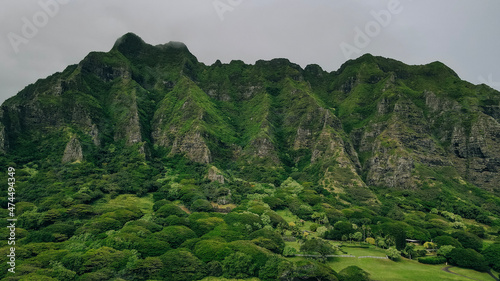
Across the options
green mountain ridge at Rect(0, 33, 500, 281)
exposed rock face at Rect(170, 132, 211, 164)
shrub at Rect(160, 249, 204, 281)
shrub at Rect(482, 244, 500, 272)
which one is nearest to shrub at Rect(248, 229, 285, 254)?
green mountain ridge at Rect(0, 33, 500, 281)

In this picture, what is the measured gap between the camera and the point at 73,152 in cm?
15662

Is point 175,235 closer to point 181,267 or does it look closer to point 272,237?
point 181,267

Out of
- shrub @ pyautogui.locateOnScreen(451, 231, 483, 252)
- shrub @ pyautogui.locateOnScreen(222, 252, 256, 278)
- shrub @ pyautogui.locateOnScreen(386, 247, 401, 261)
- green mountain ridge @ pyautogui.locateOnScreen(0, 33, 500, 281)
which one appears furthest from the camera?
shrub @ pyautogui.locateOnScreen(451, 231, 483, 252)

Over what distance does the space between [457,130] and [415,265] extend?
481ft

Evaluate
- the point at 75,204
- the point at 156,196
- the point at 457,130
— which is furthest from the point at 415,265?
the point at 457,130

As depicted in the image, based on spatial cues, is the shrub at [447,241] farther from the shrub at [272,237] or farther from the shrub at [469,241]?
the shrub at [272,237]

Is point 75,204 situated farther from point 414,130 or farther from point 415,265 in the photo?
point 414,130

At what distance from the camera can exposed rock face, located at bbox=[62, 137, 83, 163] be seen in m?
155

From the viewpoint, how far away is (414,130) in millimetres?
191875

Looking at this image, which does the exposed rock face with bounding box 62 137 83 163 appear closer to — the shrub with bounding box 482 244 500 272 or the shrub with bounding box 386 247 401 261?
the shrub with bounding box 386 247 401 261

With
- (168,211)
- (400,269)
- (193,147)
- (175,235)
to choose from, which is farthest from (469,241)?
(193,147)

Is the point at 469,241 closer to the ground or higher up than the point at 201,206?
closer to the ground

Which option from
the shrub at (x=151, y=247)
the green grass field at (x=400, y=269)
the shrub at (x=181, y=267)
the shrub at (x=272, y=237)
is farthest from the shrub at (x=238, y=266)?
the shrub at (x=151, y=247)

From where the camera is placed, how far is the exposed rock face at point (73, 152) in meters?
155
